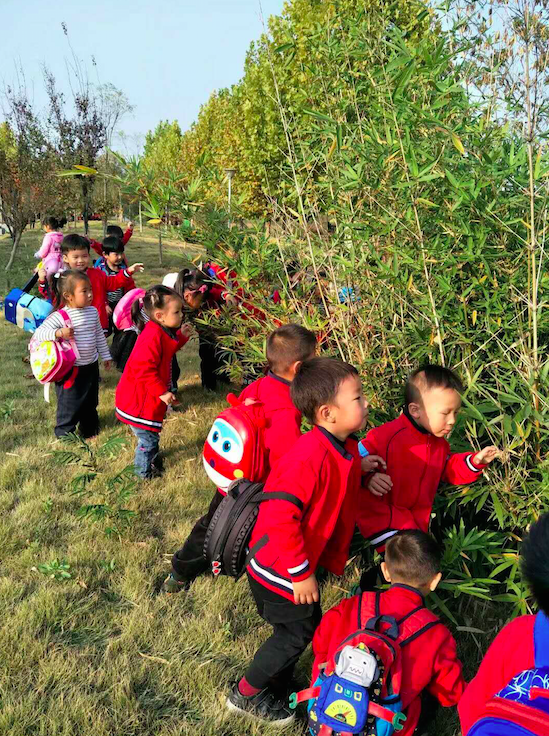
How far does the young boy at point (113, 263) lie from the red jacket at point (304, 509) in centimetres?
471

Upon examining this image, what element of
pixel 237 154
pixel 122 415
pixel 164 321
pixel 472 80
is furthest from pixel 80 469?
pixel 237 154

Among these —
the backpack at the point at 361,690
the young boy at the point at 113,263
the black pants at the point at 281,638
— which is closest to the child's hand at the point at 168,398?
the black pants at the point at 281,638

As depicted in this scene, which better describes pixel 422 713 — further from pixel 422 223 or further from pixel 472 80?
pixel 472 80

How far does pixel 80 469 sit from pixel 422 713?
2931 millimetres

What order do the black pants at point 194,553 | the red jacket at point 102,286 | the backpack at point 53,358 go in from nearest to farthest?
the black pants at point 194,553
the backpack at point 53,358
the red jacket at point 102,286

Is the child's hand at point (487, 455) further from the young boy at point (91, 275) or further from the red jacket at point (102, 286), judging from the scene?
the red jacket at point (102, 286)

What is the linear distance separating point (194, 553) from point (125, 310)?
3372mm

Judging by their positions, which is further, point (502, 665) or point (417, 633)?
point (417, 633)

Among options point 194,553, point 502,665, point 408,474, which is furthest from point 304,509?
point 194,553

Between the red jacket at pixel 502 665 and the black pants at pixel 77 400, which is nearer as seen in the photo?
the red jacket at pixel 502 665

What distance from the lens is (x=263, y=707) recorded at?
2.28 metres

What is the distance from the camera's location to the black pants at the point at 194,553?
2.89 metres

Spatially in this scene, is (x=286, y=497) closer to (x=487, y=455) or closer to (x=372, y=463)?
(x=372, y=463)

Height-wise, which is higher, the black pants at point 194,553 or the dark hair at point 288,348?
the dark hair at point 288,348
